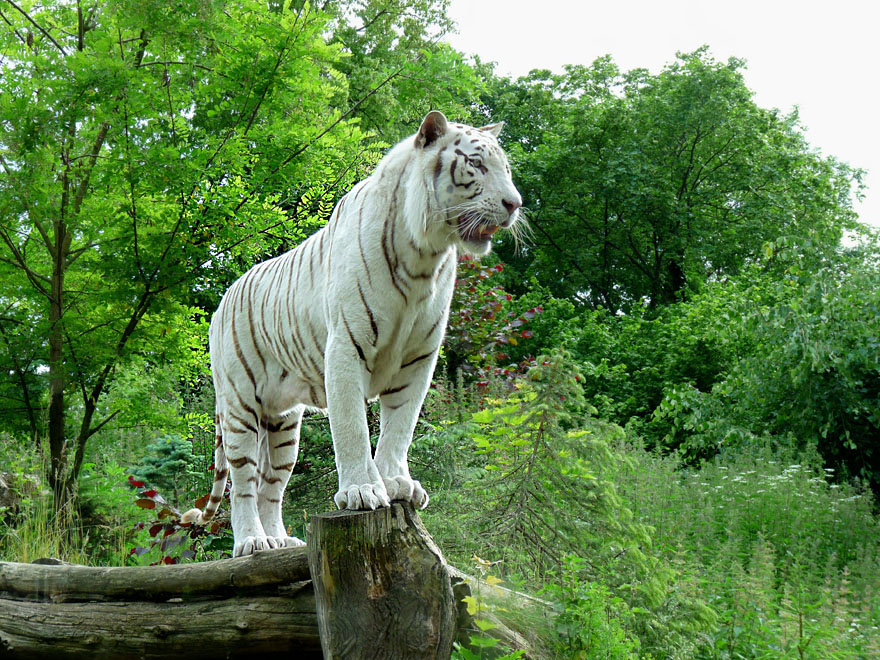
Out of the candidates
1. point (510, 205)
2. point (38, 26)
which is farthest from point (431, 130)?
point (38, 26)

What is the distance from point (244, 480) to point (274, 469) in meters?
0.23

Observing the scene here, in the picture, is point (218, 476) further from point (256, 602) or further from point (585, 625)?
point (585, 625)

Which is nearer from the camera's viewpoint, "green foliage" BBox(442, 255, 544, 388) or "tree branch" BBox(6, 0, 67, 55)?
"tree branch" BBox(6, 0, 67, 55)

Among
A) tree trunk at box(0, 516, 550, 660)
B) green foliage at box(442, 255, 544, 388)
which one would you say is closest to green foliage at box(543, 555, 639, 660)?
tree trunk at box(0, 516, 550, 660)

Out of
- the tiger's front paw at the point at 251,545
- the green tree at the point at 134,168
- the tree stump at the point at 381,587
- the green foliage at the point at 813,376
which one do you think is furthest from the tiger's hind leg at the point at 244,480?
the green foliage at the point at 813,376

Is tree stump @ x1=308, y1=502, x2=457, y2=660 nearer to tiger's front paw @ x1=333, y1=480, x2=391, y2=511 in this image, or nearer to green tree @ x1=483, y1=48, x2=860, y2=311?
tiger's front paw @ x1=333, y1=480, x2=391, y2=511

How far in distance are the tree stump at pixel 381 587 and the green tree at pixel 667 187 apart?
17715 mm

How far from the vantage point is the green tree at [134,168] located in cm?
654

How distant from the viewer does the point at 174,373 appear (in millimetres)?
7617

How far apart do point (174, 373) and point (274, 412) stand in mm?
3825

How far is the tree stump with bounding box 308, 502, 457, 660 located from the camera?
3.15 m

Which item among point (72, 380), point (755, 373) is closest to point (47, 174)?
point (72, 380)

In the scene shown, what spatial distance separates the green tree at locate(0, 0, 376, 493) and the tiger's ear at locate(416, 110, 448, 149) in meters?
3.60

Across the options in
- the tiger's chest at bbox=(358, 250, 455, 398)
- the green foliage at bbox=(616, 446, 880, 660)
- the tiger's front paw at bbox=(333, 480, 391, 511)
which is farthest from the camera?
the green foliage at bbox=(616, 446, 880, 660)
